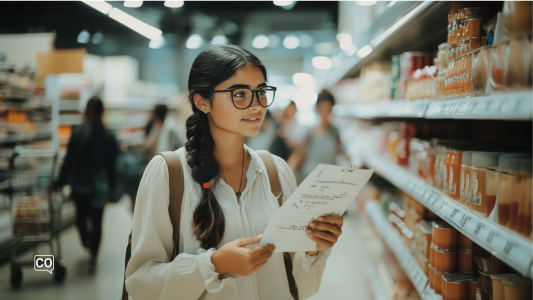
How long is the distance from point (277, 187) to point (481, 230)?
0.67m

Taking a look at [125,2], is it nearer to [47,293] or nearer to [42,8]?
[42,8]

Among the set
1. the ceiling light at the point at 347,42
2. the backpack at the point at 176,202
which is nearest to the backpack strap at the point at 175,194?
the backpack at the point at 176,202

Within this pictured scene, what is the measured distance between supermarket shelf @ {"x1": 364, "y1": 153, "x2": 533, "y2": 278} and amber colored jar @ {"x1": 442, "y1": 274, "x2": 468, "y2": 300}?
0.90 feet

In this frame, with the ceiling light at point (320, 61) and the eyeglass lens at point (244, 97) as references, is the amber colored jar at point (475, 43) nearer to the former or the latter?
the eyeglass lens at point (244, 97)

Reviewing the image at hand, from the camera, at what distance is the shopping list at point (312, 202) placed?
0.99 meters

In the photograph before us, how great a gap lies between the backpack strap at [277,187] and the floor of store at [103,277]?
1459 millimetres

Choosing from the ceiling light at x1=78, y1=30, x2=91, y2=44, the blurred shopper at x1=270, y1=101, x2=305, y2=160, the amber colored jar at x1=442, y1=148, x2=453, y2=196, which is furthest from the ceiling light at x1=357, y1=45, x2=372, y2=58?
the ceiling light at x1=78, y1=30, x2=91, y2=44

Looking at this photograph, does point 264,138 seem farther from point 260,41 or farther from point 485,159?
point 485,159

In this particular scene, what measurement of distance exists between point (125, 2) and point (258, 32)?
5.82 meters

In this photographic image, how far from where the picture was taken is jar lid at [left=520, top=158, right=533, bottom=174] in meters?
0.90

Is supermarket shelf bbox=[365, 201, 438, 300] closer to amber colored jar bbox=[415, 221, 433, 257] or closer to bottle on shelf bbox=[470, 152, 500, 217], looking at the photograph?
amber colored jar bbox=[415, 221, 433, 257]

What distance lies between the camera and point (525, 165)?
0.92 m

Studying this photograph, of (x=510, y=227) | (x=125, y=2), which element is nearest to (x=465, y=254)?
(x=510, y=227)

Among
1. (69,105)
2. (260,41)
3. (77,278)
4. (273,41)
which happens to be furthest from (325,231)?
(273,41)
